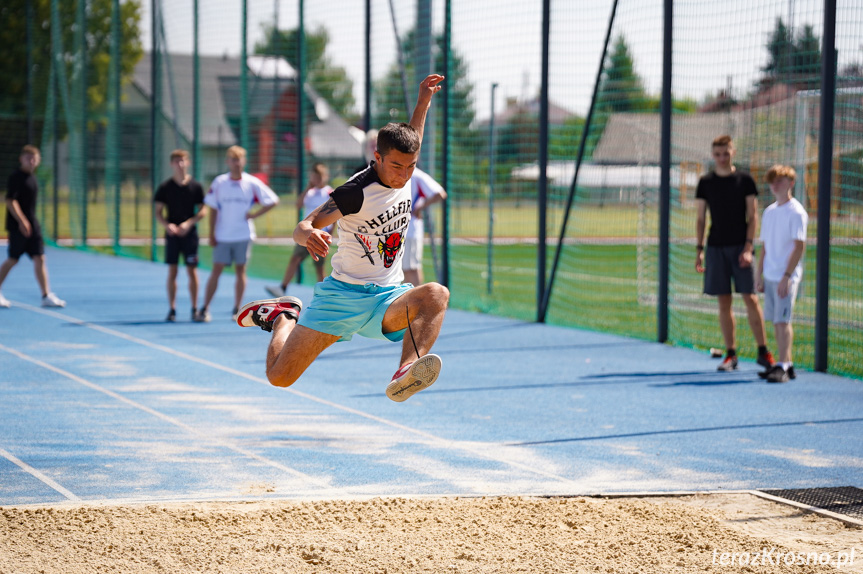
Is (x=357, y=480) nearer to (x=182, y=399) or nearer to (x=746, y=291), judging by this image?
(x=182, y=399)

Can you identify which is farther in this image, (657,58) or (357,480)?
(657,58)

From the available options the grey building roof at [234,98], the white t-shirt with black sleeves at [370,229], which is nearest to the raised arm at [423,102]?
the white t-shirt with black sleeves at [370,229]

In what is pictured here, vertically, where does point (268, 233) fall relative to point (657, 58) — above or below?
below

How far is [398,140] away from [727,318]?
589 cm

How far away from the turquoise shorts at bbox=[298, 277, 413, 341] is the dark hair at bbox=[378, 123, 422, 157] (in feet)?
2.79

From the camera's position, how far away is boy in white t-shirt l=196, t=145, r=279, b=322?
13898 mm

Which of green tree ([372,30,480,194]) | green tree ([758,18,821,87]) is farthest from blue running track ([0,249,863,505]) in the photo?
green tree ([372,30,480,194])

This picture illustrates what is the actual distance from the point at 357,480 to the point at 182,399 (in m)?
3.19

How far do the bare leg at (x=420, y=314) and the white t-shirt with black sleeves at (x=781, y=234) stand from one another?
5.09 metres

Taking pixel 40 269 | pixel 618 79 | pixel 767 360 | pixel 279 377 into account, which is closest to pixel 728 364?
pixel 767 360

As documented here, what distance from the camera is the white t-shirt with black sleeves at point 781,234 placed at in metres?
9.80

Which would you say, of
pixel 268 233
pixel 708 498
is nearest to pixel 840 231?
pixel 708 498

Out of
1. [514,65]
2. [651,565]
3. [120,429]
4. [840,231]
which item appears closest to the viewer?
[651,565]

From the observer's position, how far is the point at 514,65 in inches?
608
